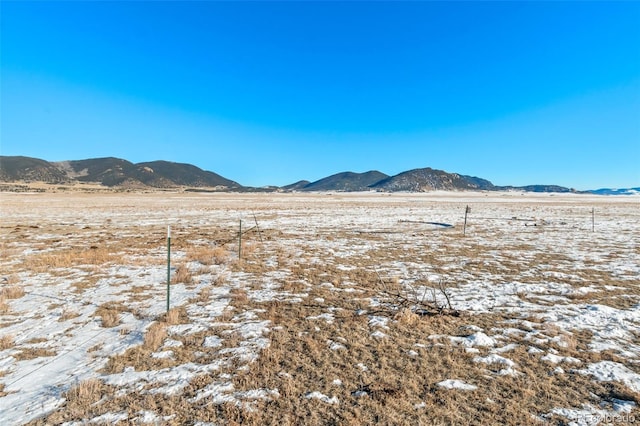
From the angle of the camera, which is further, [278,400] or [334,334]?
[334,334]

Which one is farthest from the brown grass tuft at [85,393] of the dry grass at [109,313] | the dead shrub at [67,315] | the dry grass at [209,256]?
the dry grass at [209,256]

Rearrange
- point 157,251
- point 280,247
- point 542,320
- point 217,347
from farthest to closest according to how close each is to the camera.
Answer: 1. point 280,247
2. point 157,251
3. point 542,320
4. point 217,347

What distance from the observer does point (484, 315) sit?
7.25m

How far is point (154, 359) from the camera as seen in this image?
5.20 meters

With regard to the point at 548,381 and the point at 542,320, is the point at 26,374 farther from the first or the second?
the point at 542,320

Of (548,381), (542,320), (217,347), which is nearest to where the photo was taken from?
(548,381)

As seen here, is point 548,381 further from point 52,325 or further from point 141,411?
point 52,325

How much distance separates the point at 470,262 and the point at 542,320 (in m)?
6.17

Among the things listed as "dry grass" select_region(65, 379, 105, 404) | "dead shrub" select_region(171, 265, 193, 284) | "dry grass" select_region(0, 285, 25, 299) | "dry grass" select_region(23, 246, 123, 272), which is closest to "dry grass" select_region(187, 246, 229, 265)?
"dead shrub" select_region(171, 265, 193, 284)

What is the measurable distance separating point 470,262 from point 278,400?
1126 centimetres

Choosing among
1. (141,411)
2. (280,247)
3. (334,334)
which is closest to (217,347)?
(141,411)

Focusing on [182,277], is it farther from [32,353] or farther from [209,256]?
[32,353]

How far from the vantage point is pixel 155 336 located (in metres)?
5.90

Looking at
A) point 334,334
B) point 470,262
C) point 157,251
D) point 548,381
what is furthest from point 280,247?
point 548,381
